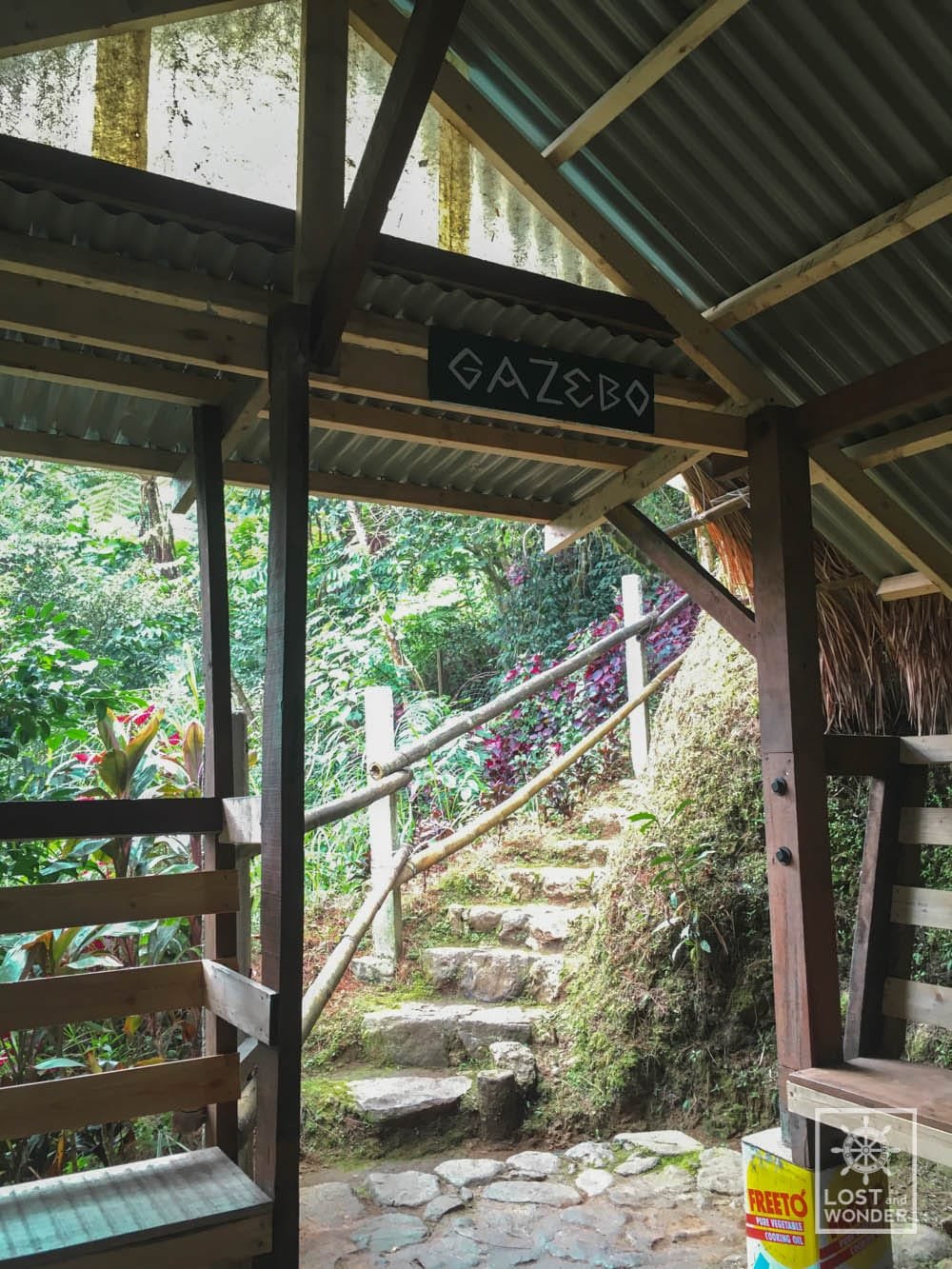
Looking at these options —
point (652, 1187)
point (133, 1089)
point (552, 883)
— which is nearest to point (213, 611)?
point (133, 1089)

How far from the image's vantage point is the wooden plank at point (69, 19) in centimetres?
227

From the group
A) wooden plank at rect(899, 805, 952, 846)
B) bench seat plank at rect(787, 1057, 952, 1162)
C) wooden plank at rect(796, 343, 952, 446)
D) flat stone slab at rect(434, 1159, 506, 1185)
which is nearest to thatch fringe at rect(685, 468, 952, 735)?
wooden plank at rect(899, 805, 952, 846)

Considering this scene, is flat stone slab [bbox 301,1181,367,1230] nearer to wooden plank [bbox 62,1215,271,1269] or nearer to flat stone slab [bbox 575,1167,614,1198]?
flat stone slab [bbox 575,1167,614,1198]

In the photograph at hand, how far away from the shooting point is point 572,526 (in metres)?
4.60

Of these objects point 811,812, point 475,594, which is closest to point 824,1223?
point 811,812

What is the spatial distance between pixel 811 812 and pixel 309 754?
5858mm

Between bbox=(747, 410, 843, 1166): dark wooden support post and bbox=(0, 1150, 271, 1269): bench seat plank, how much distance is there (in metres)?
1.73

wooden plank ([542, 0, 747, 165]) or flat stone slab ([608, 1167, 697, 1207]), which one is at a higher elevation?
wooden plank ([542, 0, 747, 165])

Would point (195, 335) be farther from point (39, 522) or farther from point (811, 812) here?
point (39, 522)

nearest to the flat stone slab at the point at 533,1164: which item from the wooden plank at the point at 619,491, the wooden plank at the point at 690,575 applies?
the wooden plank at the point at 690,575

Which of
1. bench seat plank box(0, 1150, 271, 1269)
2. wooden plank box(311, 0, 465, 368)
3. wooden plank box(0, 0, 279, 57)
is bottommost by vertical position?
bench seat plank box(0, 1150, 271, 1269)

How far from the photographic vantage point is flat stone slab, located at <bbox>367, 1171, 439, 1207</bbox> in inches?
158

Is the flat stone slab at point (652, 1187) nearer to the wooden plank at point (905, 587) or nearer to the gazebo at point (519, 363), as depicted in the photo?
the gazebo at point (519, 363)

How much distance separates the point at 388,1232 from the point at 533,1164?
825mm
